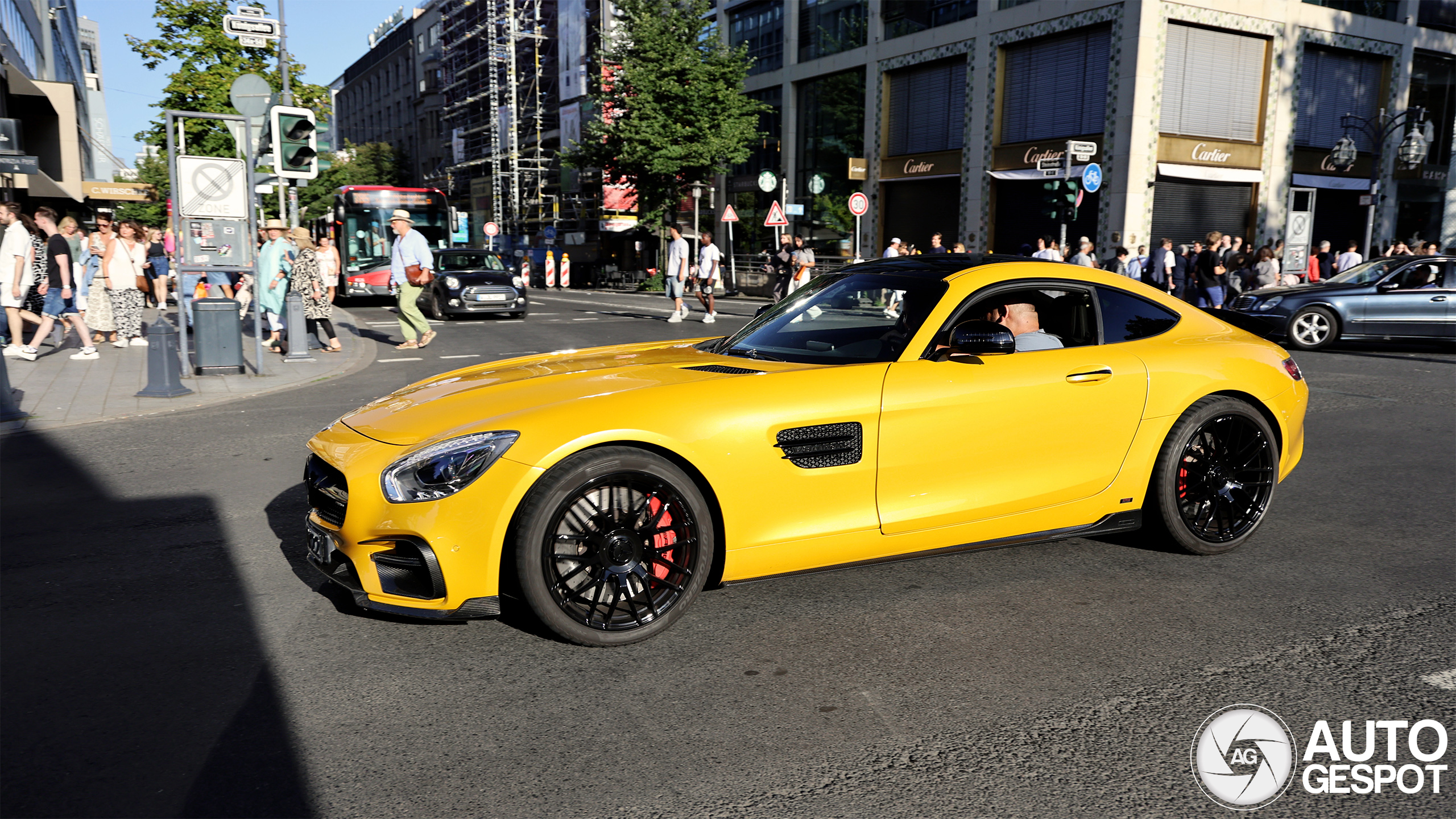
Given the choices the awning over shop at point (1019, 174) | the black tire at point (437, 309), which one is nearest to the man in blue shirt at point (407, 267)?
the black tire at point (437, 309)

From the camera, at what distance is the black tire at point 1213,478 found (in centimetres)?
462

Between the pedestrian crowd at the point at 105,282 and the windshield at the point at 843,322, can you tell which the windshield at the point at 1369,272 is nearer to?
the windshield at the point at 843,322

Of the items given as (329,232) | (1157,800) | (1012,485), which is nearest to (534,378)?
(1012,485)

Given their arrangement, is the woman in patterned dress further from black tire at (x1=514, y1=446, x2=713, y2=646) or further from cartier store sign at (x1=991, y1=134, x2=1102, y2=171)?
cartier store sign at (x1=991, y1=134, x2=1102, y2=171)

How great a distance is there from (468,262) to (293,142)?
10.6 meters

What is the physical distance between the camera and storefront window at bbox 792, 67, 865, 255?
36469 mm

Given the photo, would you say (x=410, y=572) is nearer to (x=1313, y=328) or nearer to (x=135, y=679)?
(x=135, y=679)

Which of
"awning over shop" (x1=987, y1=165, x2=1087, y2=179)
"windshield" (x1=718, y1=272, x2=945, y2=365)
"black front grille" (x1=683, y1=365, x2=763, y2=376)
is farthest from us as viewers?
"awning over shop" (x1=987, y1=165, x2=1087, y2=179)

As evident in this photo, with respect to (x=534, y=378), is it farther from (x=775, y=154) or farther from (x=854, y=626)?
(x=775, y=154)

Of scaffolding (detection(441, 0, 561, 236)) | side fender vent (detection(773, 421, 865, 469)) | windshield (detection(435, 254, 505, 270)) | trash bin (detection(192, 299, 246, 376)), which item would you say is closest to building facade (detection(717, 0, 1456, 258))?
windshield (detection(435, 254, 505, 270))

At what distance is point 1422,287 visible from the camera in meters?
15.1

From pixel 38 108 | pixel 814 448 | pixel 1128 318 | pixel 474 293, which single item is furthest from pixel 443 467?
pixel 38 108

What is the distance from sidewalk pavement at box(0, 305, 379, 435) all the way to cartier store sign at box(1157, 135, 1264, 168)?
21.0m

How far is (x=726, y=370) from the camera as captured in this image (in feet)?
13.3
